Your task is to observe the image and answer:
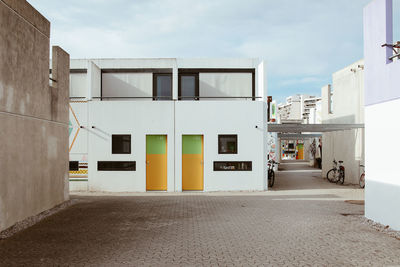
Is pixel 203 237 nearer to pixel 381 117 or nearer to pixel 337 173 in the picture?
pixel 381 117

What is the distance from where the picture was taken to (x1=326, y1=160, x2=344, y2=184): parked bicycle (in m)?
18.0

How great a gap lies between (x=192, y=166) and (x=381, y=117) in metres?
8.02

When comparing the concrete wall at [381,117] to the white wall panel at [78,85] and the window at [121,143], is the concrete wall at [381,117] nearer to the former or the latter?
the window at [121,143]

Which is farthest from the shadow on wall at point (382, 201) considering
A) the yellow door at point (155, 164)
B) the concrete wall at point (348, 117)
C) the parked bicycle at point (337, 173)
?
the parked bicycle at point (337, 173)

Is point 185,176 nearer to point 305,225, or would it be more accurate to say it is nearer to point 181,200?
point 181,200

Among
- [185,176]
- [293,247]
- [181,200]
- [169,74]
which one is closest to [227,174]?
[185,176]

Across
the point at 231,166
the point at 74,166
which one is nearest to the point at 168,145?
the point at 231,166

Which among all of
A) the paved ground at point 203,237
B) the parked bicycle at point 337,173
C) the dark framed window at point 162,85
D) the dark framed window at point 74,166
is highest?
the dark framed window at point 162,85

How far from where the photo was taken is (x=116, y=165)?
48.4 feet

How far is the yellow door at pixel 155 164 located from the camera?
48.7ft

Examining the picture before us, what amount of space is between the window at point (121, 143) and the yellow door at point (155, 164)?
80 centimetres

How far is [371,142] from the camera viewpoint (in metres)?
8.89

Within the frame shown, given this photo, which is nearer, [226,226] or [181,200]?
[226,226]

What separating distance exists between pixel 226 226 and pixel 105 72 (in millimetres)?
10856
